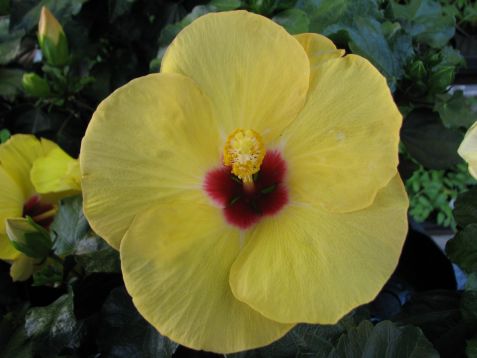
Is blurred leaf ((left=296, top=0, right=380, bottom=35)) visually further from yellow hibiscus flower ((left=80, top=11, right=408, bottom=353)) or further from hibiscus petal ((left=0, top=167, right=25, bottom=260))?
hibiscus petal ((left=0, top=167, right=25, bottom=260))

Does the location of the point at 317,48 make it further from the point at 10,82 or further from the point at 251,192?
the point at 10,82

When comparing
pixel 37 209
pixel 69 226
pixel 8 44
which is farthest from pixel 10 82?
pixel 69 226

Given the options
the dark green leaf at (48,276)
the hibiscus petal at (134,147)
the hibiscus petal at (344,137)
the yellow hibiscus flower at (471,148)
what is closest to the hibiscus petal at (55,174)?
the dark green leaf at (48,276)

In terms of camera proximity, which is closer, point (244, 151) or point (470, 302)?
point (244, 151)

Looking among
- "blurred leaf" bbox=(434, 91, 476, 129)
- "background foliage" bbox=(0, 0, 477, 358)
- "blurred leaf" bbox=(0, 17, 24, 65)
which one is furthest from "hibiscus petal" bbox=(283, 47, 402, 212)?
"blurred leaf" bbox=(0, 17, 24, 65)

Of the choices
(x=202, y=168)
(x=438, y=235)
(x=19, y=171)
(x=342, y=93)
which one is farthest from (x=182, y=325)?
(x=438, y=235)

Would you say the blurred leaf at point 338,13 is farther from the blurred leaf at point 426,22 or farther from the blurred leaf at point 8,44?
the blurred leaf at point 8,44
